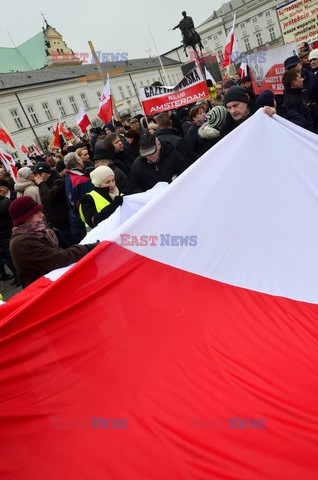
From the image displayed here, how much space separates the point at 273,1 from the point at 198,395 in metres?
77.7

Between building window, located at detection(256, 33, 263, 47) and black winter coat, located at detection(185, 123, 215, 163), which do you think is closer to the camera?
black winter coat, located at detection(185, 123, 215, 163)

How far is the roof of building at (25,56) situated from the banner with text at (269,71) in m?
67.7

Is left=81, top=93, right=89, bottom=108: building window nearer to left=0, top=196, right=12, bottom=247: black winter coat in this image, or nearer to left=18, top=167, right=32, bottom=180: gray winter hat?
left=18, top=167, right=32, bottom=180: gray winter hat

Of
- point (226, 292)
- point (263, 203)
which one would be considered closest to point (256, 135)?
point (263, 203)

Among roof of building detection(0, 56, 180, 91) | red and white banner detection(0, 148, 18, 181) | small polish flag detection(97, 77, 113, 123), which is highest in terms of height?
roof of building detection(0, 56, 180, 91)

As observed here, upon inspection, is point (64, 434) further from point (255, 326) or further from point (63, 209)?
point (63, 209)

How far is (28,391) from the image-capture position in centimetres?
168

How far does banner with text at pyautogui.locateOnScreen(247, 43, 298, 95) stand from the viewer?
5.18 meters

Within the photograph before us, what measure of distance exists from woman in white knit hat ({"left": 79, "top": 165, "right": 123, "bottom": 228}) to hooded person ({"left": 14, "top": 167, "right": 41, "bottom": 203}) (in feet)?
6.93

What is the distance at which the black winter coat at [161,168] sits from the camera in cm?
381

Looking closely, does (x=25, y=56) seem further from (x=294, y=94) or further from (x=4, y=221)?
(x=294, y=94)

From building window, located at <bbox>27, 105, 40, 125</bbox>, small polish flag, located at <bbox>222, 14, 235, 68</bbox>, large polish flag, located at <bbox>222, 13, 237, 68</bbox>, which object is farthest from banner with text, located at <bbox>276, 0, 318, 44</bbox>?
building window, located at <bbox>27, 105, 40, 125</bbox>

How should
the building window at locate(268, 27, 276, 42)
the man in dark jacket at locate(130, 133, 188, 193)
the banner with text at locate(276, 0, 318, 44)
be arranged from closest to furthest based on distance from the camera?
the man in dark jacket at locate(130, 133, 188, 193) < the banner with text at locate(276, 0, 318, 44) < the building window at locate(268, 27, 276, 42)

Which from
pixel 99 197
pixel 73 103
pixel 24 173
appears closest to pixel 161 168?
pixel 99 197
